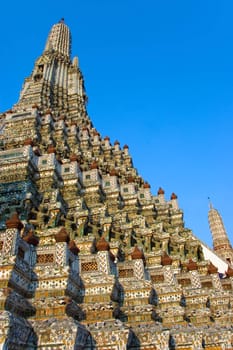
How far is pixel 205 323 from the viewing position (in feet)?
50.0

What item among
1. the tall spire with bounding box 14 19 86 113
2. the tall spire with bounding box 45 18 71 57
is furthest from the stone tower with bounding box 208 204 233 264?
the tall spire with bounding box 45 18 71 57

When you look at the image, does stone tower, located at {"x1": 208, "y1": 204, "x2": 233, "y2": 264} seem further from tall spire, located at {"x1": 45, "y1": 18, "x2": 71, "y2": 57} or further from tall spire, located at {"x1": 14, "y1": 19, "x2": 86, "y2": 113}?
tall spire, located at {"x1": 45, "y1": 18, "x2": 71, "y2": 57}

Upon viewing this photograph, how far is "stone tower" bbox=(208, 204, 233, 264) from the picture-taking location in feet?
184

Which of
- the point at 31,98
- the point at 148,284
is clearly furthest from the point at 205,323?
the point at 31,98

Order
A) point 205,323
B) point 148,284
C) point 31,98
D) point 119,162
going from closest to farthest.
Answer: point 148,284
point 205,323
point 119,162
point 31,98

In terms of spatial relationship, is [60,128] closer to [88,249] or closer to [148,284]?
[88,249]

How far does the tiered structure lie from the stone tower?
32148 mm

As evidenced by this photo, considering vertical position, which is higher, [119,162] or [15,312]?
[119,162]

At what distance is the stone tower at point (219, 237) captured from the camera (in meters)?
56.2

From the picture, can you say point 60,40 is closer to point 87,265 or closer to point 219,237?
point 219,237

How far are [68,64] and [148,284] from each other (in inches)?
1639

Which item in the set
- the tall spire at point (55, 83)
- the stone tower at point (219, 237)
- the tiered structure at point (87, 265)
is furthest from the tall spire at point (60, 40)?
the stone tower at point (219, 237)

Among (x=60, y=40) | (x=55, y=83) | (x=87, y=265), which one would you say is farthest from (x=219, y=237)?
(x=87, y=265)

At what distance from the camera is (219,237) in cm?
6016
